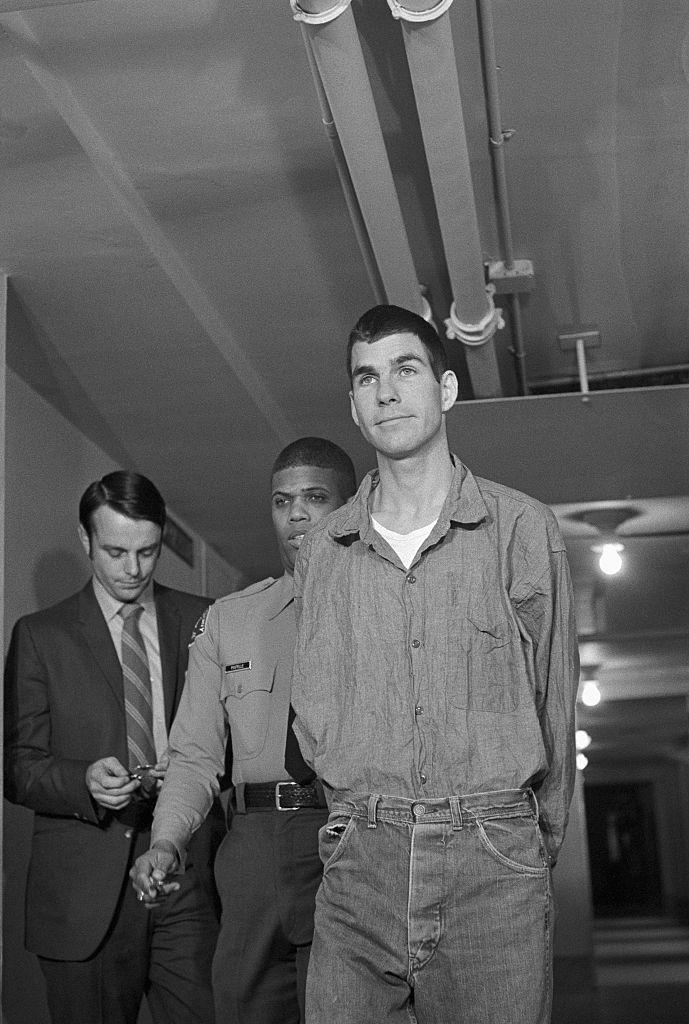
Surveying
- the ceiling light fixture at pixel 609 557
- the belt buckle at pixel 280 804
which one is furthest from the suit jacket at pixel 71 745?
the ceiling light fixture at pixel 609 557

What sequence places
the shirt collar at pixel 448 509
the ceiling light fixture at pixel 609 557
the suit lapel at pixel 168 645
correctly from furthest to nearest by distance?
1. the ceiling light fixture at pixel 609 557
2. the suit lapel at pixel 168 645
3. the shirt collar at pixel 448 509

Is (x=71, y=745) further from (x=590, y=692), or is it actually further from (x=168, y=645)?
(x=590, y=692)

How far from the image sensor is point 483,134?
3354mm

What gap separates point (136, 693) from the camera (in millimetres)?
3125

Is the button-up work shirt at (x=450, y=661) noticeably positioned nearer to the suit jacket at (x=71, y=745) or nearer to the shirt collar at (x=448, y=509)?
the shirt collar at (x=448, y=509)

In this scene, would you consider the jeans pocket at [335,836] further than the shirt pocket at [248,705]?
No

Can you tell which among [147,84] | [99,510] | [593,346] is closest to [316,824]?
[99,510]

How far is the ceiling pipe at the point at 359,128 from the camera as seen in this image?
2.53 m

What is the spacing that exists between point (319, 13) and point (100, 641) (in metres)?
1.55

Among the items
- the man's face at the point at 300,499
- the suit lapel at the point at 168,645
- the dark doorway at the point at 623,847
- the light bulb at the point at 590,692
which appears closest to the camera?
the man's face at the point at 300,499

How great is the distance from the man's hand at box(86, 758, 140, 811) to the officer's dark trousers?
323 millimetres

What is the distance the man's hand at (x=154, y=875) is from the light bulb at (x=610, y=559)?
350cm

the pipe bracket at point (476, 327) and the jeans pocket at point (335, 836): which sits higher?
the pipe bracket at point (476, 327)

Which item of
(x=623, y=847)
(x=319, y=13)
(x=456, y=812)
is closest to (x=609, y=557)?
(x=319, y=13)
